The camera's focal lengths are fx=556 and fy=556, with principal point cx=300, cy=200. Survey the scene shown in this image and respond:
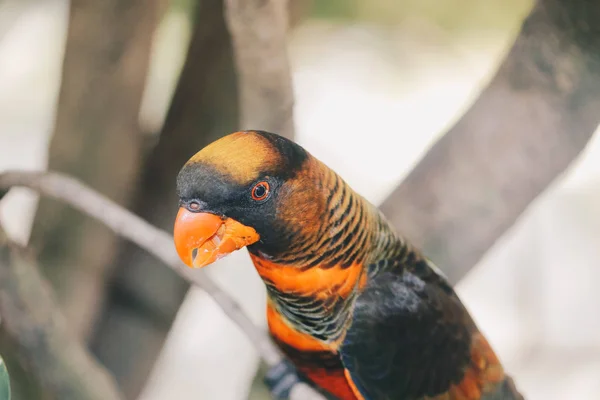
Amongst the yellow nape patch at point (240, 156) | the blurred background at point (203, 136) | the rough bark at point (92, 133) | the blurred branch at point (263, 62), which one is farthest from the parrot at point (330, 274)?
the rough bark at point (92, 133)

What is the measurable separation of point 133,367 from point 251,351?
0.33 meters

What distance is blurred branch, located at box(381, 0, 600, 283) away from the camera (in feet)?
3.33

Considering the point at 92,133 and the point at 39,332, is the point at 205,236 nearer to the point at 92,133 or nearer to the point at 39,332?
the point at 39,332

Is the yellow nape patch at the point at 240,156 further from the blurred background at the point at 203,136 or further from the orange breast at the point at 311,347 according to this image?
the blurred background at the point at 203,136

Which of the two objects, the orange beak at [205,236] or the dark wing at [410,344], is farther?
the dark wing at [410,344]

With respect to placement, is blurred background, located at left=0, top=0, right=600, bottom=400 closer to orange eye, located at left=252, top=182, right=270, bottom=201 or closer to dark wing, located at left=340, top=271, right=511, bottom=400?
dark wing, located at left=340, top=271, right=511, bottom=400

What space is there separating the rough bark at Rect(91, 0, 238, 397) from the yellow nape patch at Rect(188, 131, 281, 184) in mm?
537

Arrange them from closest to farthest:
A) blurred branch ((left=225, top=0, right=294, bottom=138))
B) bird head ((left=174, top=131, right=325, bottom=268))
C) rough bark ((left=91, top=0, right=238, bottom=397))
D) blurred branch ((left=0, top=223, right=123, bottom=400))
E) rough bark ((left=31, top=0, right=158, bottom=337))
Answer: bird head ((left=174, top=131, right=325, bottom=268)), blurred branch ((left=225, top=0, right=294, bottom=138)), blurred branch ((left=0, top=223, right=123, bottom=400)), rough bark ((left=31, top=0, right=158, bottom=337)), rough bark ((left=91, top=0, right=238, bottom=397))

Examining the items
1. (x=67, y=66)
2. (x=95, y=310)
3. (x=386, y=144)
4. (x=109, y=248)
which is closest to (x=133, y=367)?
(x=95, y=310)

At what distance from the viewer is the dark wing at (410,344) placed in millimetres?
838

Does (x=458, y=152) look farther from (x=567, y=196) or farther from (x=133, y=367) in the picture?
(x=133, y=367)

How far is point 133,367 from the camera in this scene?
1389 millimetres

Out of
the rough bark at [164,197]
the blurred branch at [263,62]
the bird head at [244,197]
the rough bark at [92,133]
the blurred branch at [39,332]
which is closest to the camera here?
the bird head at [244,197]

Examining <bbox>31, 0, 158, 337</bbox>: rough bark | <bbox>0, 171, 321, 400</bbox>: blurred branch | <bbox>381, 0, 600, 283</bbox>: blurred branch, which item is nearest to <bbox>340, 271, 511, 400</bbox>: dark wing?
<bbox>0, 171, 321, 400</bbox>: blurred branch
